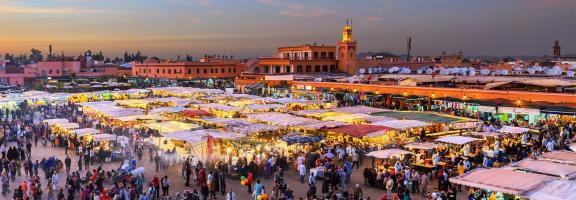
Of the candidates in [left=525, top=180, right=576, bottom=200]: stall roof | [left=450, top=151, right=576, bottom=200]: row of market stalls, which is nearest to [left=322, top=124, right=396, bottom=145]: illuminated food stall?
[left=450, top=151, right=576, bottom=200]: row of market stalls

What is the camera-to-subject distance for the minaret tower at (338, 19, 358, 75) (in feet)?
196

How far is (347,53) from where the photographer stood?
5991 cm

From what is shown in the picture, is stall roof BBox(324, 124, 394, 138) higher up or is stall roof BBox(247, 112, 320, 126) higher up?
stall roof BBox(247, 112, 320, 126)

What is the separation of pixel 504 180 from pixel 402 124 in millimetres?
8894

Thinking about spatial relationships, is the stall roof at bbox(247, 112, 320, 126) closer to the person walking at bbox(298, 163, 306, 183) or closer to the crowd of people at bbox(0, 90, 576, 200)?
the crowd of people at bbox(0, 90, 576, 200)

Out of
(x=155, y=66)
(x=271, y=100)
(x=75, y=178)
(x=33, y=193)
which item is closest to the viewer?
(x=33, y=193)

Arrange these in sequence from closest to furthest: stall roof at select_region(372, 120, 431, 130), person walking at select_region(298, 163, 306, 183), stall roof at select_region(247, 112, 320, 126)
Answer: person walking at select_region(298, 163, 306, 183)
stall roof at select_region(372, 120, 431, 130)
stall roof at select_region(247, 112, 320, 126)

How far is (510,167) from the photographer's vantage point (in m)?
12.2

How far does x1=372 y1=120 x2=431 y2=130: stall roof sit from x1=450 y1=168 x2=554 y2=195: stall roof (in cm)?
769

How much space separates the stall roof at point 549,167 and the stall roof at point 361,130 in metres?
6.36

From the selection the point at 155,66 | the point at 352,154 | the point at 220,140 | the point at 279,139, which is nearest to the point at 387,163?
the point at 352,154

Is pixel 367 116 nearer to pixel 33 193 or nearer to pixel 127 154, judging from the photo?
pixel 127 154

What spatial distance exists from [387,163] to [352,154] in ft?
5.76

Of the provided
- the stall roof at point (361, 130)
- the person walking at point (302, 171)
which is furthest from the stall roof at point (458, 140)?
the person walking at point (302, 171)
